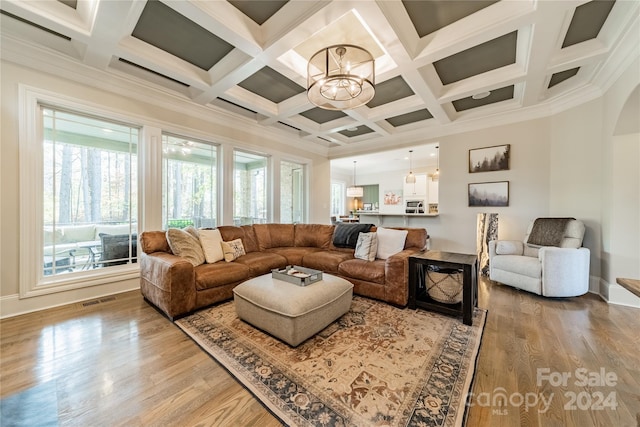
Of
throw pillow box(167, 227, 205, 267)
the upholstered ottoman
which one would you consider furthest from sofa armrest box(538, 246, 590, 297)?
throw pillow box(167, 227, 205, 267)

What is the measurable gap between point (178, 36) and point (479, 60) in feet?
11.4

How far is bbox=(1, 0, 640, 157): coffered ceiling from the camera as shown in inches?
81.9

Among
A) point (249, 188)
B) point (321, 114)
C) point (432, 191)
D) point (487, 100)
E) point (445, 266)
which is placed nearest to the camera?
point (445, 266)

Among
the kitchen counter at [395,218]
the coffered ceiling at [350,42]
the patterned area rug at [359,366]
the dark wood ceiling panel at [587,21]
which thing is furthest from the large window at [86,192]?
the dark wood ceiling panel at [587,21]

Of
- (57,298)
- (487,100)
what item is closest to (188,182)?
(57,298)

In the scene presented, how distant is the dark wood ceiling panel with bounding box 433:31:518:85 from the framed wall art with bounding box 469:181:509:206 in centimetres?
200

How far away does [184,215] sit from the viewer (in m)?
3.96

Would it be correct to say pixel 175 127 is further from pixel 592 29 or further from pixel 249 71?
pixel 592 29

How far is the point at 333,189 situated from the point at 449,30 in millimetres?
7799

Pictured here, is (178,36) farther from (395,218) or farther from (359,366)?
(395,218)

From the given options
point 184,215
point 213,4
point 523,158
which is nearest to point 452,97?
point 523,158

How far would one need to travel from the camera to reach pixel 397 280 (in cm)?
271

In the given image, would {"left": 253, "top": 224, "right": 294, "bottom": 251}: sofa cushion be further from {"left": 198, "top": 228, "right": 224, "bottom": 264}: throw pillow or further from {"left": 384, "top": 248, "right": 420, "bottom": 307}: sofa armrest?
{"left": 384, "top": 248, "right": 420, "bottom": 307}: sofa armrest

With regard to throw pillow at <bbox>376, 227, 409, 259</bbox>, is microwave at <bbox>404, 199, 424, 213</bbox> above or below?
above
